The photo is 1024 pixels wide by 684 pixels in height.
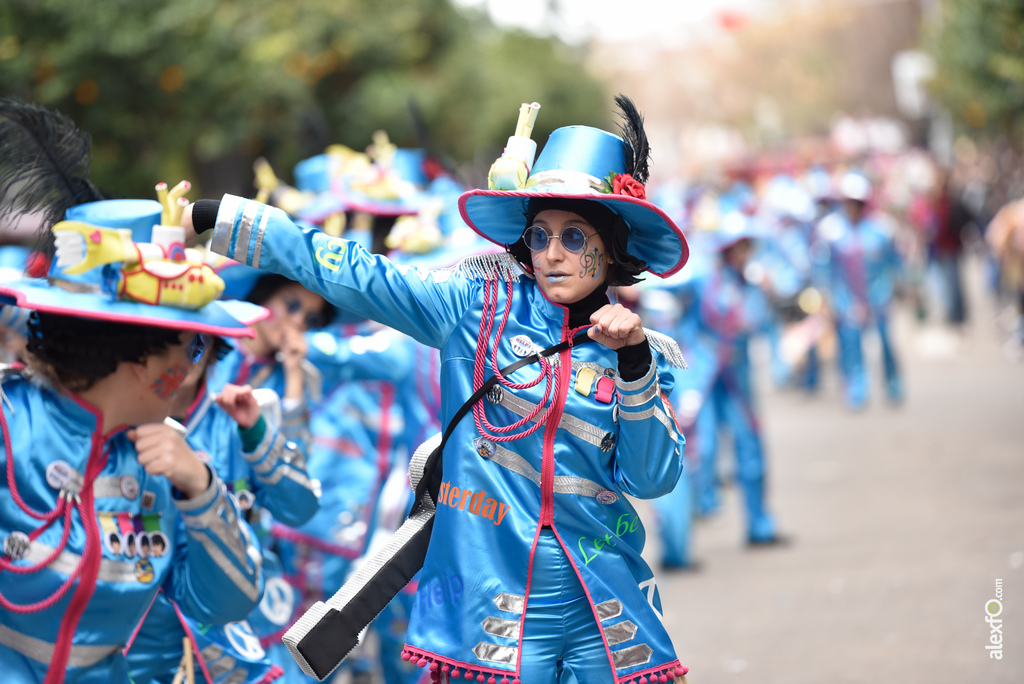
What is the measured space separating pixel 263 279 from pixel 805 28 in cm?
5867

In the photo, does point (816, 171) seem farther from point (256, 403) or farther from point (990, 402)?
point (256, 403)

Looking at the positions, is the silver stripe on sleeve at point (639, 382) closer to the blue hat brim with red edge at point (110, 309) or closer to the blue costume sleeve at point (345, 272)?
the blue costume sleeve at point (345, 272)

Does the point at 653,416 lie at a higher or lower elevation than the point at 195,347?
lower

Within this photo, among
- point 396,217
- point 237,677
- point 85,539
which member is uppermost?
point 396,217

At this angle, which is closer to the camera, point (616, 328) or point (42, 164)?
point (616, 328)

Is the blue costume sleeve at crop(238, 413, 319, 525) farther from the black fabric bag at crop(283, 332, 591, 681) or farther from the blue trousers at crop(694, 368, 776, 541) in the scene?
the blue trousers at crop(694, 368, 776, 541)

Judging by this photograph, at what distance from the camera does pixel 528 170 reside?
10.9 ft

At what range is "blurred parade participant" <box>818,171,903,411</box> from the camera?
1330cm

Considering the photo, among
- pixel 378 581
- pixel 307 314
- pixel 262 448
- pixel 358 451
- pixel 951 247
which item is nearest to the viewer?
pixel 378 581

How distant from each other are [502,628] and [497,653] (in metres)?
0.06

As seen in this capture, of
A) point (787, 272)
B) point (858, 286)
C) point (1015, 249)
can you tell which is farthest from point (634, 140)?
point (787, 272)

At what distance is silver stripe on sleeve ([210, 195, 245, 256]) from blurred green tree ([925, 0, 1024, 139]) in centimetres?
902

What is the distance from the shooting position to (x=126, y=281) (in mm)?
2840

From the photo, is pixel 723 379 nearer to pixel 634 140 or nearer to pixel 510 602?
pixel 634 140
